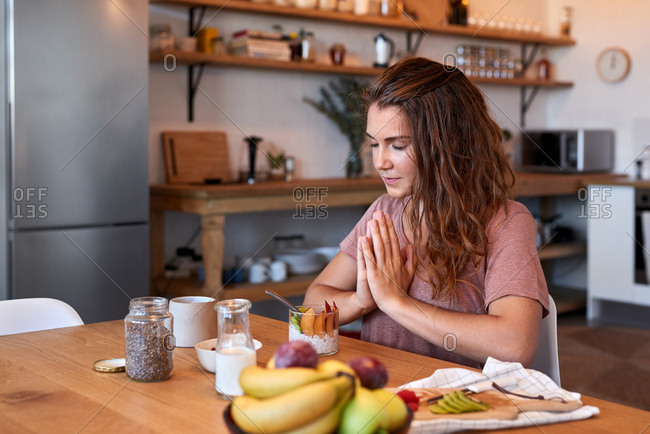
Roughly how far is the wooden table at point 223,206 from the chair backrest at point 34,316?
1515mm

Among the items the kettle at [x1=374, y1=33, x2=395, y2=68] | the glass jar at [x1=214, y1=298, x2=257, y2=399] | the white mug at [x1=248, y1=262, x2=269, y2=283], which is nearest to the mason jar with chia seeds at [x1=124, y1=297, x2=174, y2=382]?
the glass jar at [x1=214, y1=298, x2=257, y2=399]

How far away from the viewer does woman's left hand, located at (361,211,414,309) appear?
145 cm

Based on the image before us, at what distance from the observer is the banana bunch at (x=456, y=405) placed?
95cm

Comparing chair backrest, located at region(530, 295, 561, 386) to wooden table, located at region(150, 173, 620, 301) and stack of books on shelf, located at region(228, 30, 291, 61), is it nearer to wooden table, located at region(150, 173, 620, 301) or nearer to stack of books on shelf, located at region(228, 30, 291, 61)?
wooden table, located at region(150, 173, 620, 301)

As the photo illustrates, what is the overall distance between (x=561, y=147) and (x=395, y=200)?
3451 mm

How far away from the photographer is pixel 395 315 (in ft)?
4.72

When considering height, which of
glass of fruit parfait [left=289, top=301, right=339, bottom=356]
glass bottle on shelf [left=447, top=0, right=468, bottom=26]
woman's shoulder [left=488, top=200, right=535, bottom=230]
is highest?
glass bottle on shelf [left=447, top=0, right=468, bottom=26]

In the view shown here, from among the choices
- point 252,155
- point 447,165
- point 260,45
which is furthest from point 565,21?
point 447,165

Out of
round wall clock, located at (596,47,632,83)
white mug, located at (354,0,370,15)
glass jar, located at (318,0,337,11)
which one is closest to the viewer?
glass jar, located at (318,0,337,11)

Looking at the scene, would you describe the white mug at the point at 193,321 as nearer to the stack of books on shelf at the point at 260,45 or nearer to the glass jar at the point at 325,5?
the stack of books on shelf at the point at 260,45

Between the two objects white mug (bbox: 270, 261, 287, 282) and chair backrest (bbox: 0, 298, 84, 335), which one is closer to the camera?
chair backrest (bbox: 0, 298, 84, 335)

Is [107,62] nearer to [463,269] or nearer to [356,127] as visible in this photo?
[356,127]

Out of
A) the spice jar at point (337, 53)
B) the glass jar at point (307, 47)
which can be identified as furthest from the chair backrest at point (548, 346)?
the spice jar at point (337, 53)

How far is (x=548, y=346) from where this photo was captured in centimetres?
149
